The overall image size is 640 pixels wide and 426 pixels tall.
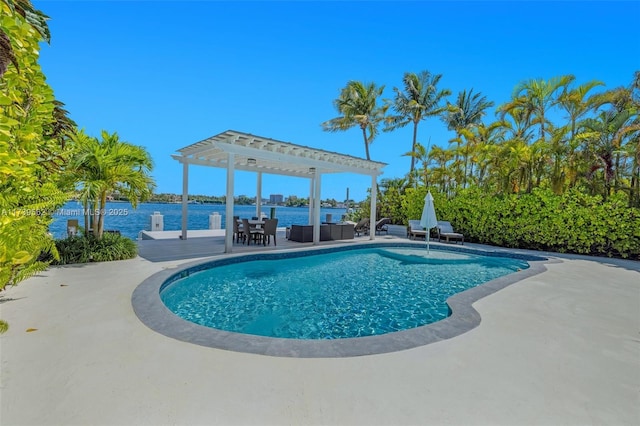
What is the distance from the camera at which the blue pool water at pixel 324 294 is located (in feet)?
15.5

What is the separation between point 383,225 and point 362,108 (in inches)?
350

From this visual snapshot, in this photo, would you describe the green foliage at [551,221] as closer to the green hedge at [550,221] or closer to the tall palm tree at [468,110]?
the green hedge at [550,221]

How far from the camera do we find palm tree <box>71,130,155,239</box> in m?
6.91

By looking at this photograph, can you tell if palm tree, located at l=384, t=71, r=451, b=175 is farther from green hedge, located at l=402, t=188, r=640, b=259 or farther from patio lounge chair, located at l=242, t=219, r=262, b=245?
patio lounge chair, located at l=242, t=219, r=262, b=245

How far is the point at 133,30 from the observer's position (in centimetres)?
956

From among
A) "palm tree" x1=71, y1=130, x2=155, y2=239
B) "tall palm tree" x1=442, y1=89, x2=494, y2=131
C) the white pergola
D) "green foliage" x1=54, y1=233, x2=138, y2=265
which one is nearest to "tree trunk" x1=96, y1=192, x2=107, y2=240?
"palm tree" x1=71, y1=130, x2=155, y2=239

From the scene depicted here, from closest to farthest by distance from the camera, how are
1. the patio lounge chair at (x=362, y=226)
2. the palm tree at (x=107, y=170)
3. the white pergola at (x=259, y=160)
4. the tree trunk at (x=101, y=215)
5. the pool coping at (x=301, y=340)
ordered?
1. the pool coping at (x=301, y=340)
2. the palm tree at (x=107, y=170)
3. the tree trunk at (x=101, y=215)
4. the white pergola at (x=259, y=160)
5. the patio lounge chair at (x=362, y=226)

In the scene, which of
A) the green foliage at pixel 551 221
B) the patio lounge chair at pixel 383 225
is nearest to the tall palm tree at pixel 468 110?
the patio lounge chair at pixel 383 225

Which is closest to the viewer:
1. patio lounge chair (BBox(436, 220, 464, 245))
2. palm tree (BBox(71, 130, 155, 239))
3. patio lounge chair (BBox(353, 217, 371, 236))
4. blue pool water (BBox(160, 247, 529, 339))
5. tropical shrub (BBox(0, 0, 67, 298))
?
tropical shrub (BBox(0, 0, 67, 298))

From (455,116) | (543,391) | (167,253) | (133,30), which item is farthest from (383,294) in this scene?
(455,116)

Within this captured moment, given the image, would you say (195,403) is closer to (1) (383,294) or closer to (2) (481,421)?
(2) (481,421)

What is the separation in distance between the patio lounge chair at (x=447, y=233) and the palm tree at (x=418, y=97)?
9.07 m

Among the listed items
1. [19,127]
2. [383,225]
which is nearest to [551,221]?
[383,225]

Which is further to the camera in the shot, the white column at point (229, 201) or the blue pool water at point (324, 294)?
the white column at point (229, 201)
